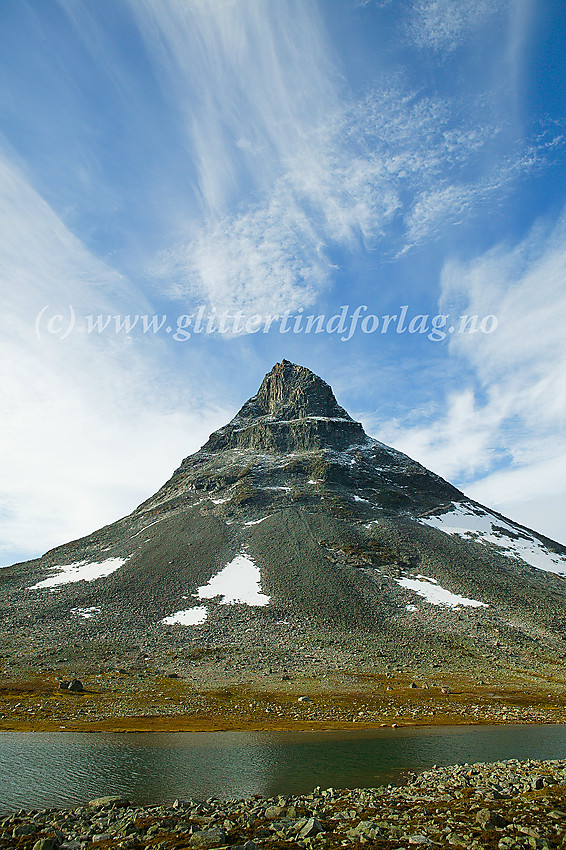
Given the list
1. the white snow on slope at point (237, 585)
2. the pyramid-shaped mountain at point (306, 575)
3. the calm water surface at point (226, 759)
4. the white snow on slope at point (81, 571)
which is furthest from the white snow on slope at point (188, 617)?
the calm water surface at point (226, 759)

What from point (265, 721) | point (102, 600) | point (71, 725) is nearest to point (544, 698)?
point (265, 721)

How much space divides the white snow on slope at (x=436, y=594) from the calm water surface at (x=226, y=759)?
169 feet

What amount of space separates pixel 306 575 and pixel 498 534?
66614mm

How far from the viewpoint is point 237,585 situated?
10106 cm

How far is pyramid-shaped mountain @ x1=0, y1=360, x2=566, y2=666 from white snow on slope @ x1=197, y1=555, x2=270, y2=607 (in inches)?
17.3

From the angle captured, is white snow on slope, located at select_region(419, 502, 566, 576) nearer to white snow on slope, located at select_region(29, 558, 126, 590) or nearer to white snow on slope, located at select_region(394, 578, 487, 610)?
white snow on slope, located at select_region(394, 578, 487, 610)

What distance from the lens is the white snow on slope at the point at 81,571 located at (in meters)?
107

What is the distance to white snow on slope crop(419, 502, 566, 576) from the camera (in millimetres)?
123575

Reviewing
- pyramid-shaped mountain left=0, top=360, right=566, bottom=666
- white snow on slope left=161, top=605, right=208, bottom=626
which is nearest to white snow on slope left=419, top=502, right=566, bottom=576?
pyramid-shaped mountain left=0, top=360, right=566, bottom=666

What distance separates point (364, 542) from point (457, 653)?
145 feet

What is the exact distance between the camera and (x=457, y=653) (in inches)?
3049

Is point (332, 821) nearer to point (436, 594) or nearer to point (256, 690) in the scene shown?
point (256, 690)

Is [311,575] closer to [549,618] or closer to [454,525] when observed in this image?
[549,618]

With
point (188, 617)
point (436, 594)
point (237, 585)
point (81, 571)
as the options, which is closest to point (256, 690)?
point (188, 617)
